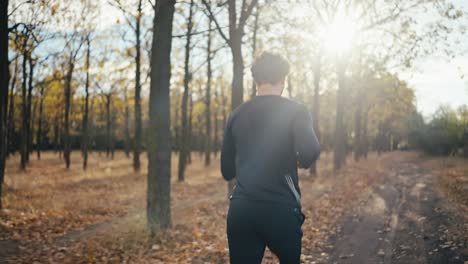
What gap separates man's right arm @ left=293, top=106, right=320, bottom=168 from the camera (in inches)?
104

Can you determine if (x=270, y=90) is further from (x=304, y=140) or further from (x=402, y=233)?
(x=402, y=233)

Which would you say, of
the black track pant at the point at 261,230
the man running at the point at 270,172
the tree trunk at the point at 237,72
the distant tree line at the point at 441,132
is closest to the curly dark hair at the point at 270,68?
the man running at the point at 270,172

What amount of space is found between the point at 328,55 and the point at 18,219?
20.0 metres

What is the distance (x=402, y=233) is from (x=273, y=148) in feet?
23.2

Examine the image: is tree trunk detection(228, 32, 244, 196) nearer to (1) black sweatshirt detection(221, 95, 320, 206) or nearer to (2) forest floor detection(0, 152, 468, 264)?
(2) forest floor detection(0, 152, 468, 264)

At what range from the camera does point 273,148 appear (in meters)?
2.71

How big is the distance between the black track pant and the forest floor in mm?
4572

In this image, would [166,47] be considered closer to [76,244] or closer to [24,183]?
[76,244]

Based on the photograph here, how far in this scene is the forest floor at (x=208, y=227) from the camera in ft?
23.9

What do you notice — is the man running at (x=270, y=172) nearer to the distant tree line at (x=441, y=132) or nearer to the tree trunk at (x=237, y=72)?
the tree trunk at (x=237, y=72)

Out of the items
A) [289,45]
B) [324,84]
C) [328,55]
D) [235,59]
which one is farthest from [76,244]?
[324,84]

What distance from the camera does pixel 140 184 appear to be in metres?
20.1

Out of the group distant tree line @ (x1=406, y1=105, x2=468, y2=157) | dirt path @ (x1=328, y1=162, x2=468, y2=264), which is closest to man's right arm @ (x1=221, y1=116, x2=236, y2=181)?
dirt path @ (x1=328, y1=162, x2=468, y2=264)

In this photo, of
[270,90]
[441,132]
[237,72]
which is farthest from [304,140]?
[441,132]
